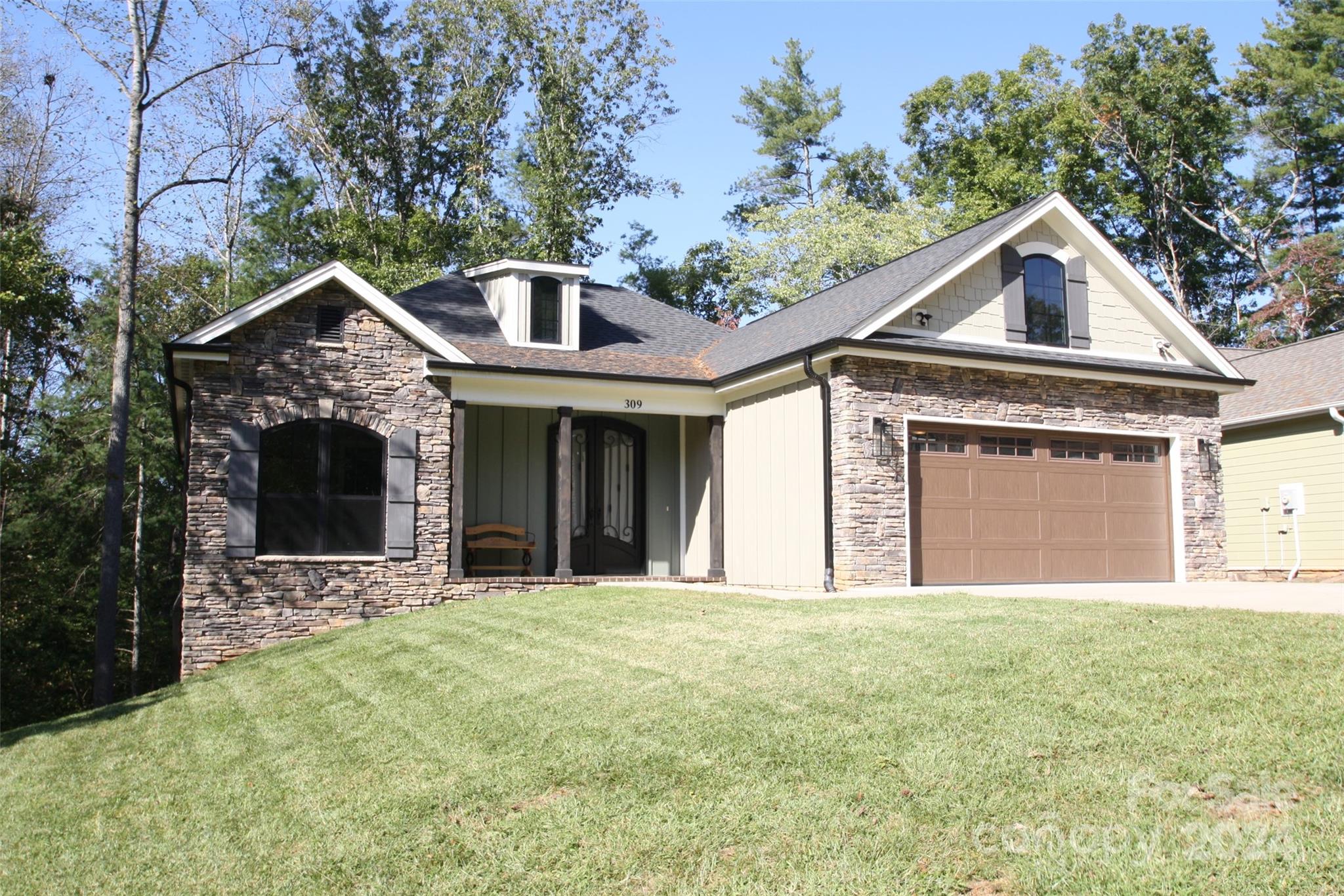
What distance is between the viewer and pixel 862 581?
11742 millimetres

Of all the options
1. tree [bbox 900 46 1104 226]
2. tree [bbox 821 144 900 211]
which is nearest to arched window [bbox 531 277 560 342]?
tree [bbox 900 46 1104 226]

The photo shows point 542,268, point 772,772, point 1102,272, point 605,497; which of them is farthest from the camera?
point 605,497

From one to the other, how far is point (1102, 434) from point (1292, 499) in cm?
493

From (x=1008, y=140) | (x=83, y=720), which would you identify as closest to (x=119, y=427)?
(x=83, y=720)

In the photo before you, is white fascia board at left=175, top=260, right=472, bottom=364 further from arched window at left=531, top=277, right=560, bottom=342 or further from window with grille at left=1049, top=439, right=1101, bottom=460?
window with grille at left=1049, top=439, right=1101, bottom=460

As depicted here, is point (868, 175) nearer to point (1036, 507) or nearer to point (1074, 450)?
point (1074, 450)

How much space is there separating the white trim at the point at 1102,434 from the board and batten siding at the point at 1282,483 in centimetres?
330

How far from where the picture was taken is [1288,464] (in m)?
16.4

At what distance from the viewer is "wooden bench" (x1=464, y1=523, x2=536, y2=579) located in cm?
1412

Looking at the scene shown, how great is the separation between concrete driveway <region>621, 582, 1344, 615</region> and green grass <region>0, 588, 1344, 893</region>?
1.24 meters

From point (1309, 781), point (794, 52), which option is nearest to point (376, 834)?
point (1309, 781)

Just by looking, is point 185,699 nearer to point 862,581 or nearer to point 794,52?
point 862,581

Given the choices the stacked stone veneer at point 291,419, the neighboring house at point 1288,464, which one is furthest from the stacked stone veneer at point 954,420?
the stacked stone veneer at point 291,419

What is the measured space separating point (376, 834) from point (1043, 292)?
1183 centimetres
